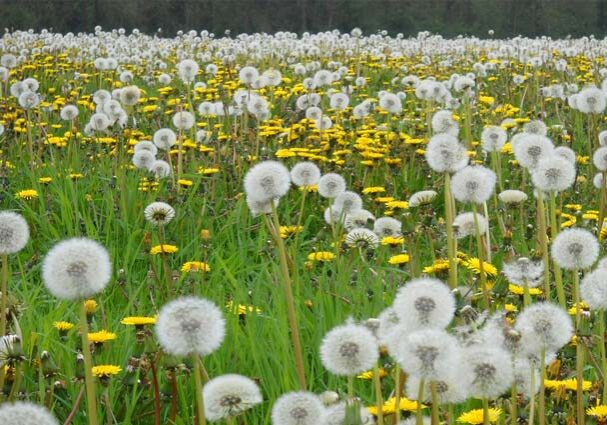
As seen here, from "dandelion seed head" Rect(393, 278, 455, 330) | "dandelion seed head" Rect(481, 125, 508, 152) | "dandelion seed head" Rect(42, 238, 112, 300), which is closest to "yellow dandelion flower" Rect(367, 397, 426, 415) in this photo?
"dandelion seed head" Rect(393, 278, 455, 330)

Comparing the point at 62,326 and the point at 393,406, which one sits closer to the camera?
the point at 393,406

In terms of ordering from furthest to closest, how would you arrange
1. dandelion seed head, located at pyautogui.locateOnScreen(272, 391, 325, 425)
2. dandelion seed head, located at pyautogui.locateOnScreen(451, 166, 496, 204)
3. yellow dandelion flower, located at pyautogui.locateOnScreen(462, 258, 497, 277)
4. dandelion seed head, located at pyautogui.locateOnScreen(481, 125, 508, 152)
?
dandelion seed head, located at pyautogui.locateOnScreen(481, 125, 508, 152), yellow dandelion flower, located at pyautogui.locateOnScreen(462, 258, 497, 277), dandelion seed head, located at pyautogui.locateOnScreen(451, 166, 496, 204), dandelion seed head, located at pyautogui.locateOnScreen(272, 391, 325, 425)

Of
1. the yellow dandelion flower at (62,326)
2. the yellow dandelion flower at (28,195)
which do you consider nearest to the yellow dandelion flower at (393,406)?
the yellow dandelion flower at (62,326)

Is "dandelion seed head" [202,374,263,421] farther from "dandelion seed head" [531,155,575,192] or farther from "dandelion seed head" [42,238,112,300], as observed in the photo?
"dandelion seed head" [531,155,575,192]

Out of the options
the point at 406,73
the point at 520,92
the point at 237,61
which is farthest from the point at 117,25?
the point at 520,92

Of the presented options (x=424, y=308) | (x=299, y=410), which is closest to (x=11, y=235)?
(x=299, y=410)

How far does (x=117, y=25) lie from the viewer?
26.8 m

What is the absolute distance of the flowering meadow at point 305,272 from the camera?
4.34 ft

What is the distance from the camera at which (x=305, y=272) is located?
3.07 metres

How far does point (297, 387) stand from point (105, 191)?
2228 millimetres

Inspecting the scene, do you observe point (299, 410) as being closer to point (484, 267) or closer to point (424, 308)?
point (424, 308)

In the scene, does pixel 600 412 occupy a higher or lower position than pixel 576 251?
lower

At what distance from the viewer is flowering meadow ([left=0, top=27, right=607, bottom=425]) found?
4.34 feet

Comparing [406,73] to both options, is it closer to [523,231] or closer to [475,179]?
[523,231]
